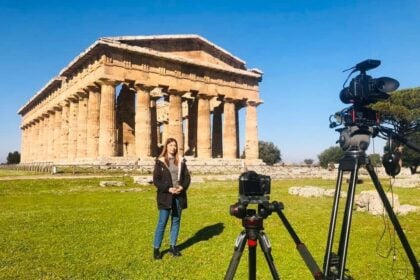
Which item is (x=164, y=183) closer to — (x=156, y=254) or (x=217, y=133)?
(x=156, y=254)

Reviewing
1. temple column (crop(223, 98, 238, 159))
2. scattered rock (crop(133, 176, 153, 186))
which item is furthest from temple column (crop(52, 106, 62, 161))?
scattered rock (crop(133, 176, 153, 186))

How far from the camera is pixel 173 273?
6.01 m

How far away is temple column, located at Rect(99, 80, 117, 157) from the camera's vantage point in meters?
38.6

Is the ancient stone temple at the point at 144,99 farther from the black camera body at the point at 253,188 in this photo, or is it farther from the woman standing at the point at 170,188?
the black camera body at the point at 253,188

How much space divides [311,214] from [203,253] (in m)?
5.52

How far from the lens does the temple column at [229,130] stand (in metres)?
49.5

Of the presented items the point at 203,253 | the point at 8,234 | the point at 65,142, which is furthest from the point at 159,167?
the point at 65,142

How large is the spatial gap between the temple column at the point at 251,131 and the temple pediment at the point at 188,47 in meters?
6.25

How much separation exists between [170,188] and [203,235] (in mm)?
2109

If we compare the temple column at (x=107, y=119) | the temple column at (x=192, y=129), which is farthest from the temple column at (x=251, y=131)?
the temple column at (x=107, y=119)

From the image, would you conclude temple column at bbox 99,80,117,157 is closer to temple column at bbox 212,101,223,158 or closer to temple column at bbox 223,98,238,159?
temple column at bbox 223,98,238,159

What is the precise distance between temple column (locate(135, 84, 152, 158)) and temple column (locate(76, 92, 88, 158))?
271 inches

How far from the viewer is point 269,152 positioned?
111 meters

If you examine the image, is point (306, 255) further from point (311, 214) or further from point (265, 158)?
point (265, 158)
